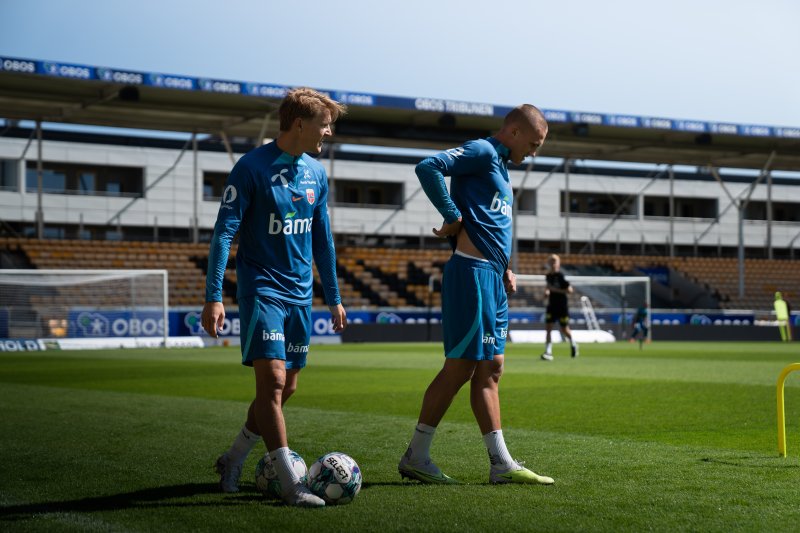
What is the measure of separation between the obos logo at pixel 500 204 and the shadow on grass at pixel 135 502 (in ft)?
6.63

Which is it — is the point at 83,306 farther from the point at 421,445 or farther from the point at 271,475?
the point at 271,475

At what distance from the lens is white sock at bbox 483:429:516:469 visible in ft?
18.6

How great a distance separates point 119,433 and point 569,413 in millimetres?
4079

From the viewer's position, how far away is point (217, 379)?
15.6 meters

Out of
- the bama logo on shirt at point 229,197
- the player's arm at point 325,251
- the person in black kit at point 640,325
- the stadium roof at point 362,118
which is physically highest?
the stadium roof at point 362,118

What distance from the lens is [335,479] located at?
16.8ft

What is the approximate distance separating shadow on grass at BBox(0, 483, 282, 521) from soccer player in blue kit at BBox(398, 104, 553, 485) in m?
1.01

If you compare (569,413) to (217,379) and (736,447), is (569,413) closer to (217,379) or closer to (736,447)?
(736,447)

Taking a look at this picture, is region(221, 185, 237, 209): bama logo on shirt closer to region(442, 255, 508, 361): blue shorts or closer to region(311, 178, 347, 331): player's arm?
region(311, 178, 347, 331): player's arm

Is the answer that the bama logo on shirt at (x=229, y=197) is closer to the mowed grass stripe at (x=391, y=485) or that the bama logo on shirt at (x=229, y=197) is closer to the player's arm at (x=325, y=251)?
the player's arm at (x=325, y=251)

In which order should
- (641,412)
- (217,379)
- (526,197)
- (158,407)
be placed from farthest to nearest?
(526,197) → (217,379) → (158,407) → (641,412)

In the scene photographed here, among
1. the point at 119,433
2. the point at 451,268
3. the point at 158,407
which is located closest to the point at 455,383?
the point at 451,268

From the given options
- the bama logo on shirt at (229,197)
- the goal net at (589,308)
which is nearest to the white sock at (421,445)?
the bama logo on shirt at (229,197)

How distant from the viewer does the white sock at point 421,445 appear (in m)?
5.76
